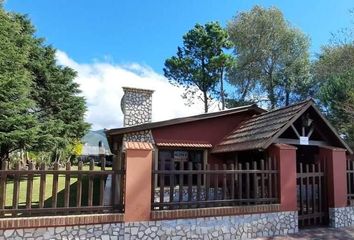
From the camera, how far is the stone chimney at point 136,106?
1628 cm

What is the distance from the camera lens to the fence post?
7.73 meters

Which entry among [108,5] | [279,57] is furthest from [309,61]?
[108,5]

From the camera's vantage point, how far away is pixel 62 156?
31.8 m

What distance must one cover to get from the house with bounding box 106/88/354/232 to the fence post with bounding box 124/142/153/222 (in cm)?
10

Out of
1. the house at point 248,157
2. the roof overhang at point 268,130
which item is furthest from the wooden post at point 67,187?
the roof overhang at point 268,130

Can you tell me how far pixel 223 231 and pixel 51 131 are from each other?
20509 millimetres

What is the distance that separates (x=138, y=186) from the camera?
786cm

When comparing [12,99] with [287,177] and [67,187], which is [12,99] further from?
[287,177]

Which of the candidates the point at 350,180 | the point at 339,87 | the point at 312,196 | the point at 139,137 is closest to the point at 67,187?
the point at 139,137

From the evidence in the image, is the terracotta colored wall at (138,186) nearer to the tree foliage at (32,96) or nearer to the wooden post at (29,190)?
the wooden post at (29,190)

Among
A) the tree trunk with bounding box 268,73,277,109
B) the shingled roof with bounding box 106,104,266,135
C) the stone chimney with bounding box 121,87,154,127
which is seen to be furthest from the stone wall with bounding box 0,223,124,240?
the tree trunk with bounding box 268,73,277,109

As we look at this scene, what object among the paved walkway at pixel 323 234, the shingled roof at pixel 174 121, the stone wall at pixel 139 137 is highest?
the shingled roof at pixel 174 121

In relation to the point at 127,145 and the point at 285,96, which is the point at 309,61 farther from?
the point at 127,145

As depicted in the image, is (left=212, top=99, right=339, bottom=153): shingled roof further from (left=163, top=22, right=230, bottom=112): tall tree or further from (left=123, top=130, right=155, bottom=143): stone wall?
(left=163, top=22, right=230, bottom=112): tall tree
